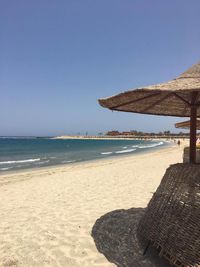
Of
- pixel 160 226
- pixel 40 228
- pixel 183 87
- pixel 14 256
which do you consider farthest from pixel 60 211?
pixel 183 87

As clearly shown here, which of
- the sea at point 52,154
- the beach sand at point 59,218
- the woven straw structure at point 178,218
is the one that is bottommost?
the sea at point 52,154

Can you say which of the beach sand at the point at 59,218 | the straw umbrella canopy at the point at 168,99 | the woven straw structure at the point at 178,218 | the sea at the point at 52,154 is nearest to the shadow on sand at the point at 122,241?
the beach sand at the point at 59,218

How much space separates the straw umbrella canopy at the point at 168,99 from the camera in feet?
11.1

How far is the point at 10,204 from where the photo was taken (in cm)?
658

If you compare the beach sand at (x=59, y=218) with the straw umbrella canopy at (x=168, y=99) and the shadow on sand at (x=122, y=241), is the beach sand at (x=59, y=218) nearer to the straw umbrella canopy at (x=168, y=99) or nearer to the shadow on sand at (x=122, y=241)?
the shadow on sand at (x=122, y=241)

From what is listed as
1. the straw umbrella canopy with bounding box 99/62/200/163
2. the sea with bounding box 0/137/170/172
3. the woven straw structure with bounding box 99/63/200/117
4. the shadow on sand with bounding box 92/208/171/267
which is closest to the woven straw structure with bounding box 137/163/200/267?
the shadow on sand with bounding box 92/208/171/267

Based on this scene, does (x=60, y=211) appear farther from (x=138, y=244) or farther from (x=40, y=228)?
(x=138, y=244)

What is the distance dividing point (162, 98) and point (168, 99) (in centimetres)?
30

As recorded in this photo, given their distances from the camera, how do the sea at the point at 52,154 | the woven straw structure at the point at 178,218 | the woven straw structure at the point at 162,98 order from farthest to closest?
the sea at the point at 52,154
the woven straw structure at the point at 162,98
the woven straw structure at the point at 178,218

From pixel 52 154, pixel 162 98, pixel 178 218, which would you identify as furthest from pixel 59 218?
pixel 52 154

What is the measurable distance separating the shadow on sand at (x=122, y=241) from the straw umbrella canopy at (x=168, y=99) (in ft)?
4.82

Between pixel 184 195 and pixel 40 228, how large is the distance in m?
2.65

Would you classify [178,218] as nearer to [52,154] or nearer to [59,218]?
[59,218]

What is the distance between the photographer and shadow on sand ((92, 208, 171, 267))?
3541 mm
